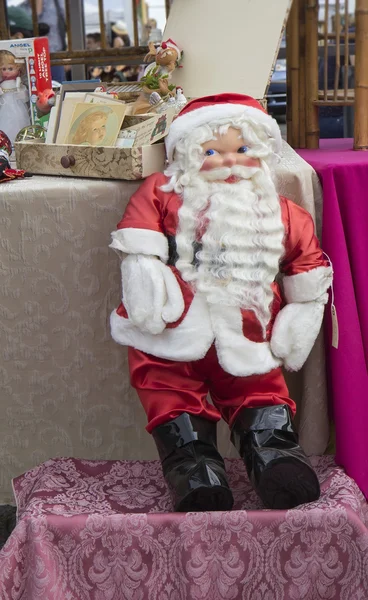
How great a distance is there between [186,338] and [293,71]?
1.12 metres

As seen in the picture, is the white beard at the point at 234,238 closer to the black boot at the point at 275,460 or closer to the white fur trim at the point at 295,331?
the white fur trim at the point at 295,331

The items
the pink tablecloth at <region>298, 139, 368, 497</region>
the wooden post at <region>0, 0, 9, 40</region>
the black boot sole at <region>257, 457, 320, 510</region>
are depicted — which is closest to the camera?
the black boot sole at <region>257, 457, 320, 510</region>

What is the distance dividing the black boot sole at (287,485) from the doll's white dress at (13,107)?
41.9 inches

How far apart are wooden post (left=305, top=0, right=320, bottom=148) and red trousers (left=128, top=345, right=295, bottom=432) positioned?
2.94 feet

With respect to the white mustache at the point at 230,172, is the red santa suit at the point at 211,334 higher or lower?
lower

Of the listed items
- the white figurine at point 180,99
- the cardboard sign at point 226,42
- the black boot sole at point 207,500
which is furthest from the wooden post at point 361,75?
the black boot sole at point 207,500

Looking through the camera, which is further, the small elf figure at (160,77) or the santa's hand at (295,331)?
the small elf figure at (160,77)

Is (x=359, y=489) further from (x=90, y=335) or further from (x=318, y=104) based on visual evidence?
(x=318, y=104)

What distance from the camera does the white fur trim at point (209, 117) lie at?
1381mm

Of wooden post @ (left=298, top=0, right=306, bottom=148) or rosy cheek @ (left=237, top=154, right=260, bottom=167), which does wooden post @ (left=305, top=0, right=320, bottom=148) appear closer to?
wooden post @ (left=298, top=0, right=306, bottom=148)

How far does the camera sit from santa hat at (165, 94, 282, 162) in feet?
4.53

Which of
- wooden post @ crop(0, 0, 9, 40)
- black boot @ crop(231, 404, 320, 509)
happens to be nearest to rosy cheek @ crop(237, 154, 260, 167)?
black boot @ crop(231, 404, 320, 509)

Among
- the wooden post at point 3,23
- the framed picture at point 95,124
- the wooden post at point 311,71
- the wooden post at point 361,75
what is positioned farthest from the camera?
the wooden post at point 3,23

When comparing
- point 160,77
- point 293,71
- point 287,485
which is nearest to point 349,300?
point 287,485
